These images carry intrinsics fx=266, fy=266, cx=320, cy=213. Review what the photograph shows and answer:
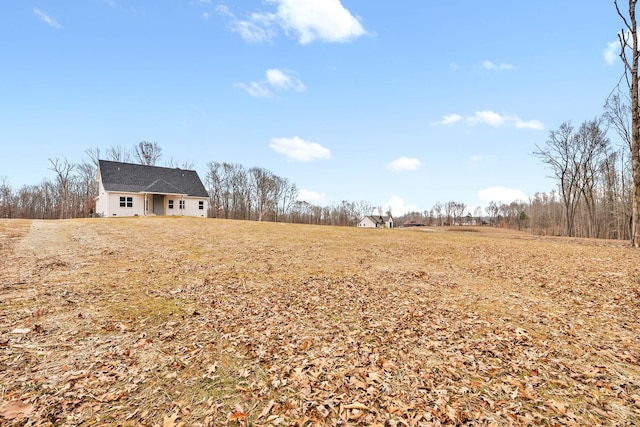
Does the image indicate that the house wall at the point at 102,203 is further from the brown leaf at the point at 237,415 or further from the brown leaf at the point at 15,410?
the brown leaf at the point at 237,415

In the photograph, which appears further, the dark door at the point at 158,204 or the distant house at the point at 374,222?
the distant house at the point at 374,222

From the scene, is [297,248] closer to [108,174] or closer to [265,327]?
[265,327]

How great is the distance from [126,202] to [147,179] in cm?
370

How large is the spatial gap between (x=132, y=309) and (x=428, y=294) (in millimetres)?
6386

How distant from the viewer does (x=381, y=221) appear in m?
75.9

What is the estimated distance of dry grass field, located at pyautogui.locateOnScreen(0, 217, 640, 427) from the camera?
273 centimetres

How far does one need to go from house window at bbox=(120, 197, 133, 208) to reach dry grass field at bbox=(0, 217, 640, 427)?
22601 millimetres

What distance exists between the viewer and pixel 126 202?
91.7ft

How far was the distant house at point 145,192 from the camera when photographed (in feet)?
90.5

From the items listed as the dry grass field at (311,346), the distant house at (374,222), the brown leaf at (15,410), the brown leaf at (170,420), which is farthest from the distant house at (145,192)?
the distant house at (374,222)

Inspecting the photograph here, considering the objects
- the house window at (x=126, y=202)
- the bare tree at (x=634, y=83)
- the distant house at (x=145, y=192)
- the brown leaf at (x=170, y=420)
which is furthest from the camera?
the house window at (x=126, y=202)

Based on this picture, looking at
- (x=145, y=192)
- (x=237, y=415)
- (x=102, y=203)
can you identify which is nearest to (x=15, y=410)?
(x=237, y=415)

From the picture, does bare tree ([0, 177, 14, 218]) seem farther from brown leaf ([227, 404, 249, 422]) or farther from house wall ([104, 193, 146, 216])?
brown leaf ([227, 404, 249, 422])

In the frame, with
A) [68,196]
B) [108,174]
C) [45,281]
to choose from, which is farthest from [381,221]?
[45,281]
